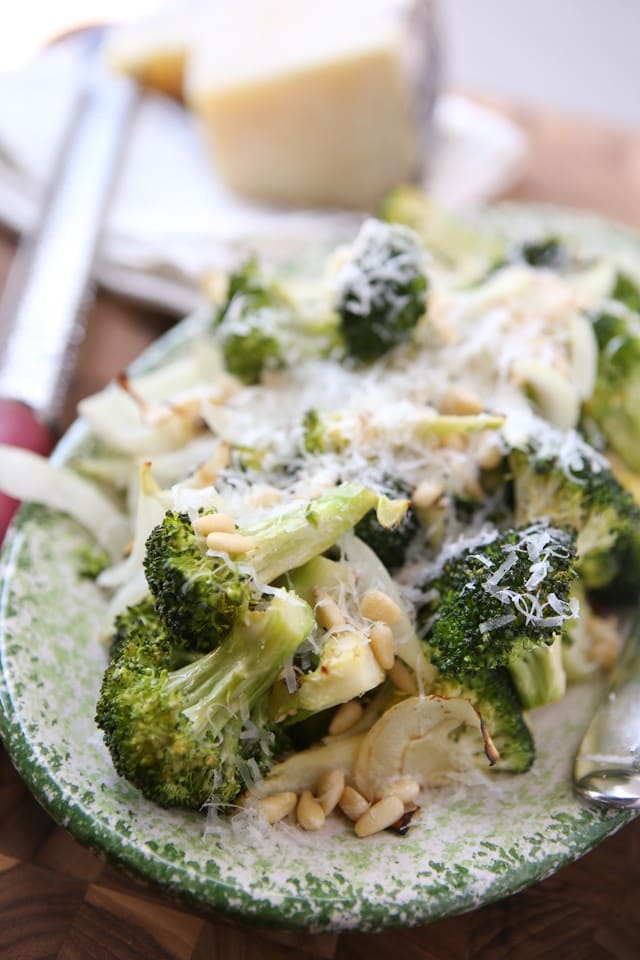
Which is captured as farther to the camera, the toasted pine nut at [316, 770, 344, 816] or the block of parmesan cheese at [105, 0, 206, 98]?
the block of parmesan cheese at [105, 0, 206, 98]

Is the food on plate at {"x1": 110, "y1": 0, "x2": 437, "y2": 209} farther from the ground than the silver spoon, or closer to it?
farther from the ground

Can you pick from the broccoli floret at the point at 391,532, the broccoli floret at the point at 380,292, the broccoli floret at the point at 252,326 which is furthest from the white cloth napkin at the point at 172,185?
the broccoli floret at the point at 391,532

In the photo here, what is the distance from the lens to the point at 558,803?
1430 mm

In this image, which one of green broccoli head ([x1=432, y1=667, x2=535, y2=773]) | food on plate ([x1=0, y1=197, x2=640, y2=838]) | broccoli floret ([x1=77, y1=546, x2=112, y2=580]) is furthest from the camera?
broccoli floret ([x1=77, y1=546, x2=112, y2=580])

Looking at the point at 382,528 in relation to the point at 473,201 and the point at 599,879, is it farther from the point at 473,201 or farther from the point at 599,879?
the point at 473,201

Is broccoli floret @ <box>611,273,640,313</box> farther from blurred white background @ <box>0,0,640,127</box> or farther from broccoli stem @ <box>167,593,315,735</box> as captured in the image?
blurred white background @ <box>0,0,640,127</box>

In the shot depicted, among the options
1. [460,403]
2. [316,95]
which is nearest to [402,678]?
[460,403]

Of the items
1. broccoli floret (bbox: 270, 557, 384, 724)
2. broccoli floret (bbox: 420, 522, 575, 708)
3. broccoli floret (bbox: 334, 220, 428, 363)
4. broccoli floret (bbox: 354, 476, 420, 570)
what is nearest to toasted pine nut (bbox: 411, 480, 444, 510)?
broccoli floret (bbox: 354, 476, 420, 570)

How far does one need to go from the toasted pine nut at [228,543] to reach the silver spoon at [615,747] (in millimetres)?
655

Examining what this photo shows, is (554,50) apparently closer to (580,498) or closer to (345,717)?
(580,498)

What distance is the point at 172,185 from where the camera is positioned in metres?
3.09

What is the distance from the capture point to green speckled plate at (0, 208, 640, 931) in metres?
1.21

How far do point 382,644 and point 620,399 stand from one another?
84 cm

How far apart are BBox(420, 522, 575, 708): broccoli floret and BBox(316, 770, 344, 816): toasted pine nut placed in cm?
23
